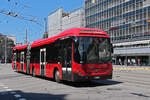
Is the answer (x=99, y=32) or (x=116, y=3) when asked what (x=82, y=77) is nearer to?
(x=99, y=32)

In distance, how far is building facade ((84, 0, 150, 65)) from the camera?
53.3 meters

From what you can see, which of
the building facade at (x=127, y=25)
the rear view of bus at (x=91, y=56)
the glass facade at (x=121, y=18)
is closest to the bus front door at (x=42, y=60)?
the rear view of bus at (x=91, y=56)

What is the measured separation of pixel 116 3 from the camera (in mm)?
61219

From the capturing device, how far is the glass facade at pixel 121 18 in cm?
5373

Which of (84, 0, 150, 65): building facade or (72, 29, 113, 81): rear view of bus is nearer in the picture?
(72, 29, 113, 81): rear view of bus

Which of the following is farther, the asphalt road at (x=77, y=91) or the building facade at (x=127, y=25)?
the building facade at (x=127, y=25)

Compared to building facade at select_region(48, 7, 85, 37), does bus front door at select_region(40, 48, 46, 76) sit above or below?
below

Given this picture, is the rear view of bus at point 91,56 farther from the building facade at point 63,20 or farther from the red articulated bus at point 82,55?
the building facade at point 63,20

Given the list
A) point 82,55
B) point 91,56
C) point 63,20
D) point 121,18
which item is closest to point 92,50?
point 91,56

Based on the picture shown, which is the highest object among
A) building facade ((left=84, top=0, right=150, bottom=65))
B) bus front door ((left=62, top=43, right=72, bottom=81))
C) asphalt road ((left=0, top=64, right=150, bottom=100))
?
building facade ((left=84, top=0, right=150, bottom=65))

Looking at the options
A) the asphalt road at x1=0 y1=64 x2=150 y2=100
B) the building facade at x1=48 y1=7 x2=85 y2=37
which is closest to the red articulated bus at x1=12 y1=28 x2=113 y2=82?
the asphalt road at x1=0 y1=64 x2=150 y2=100

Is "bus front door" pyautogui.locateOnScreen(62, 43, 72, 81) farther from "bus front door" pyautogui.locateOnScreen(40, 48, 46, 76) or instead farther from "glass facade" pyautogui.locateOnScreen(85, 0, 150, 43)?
"glass facade" pyautogui.locateOnScreen(85, 0, 150, 43)

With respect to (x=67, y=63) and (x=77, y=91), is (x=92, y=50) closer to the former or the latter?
(x=67, y=63)

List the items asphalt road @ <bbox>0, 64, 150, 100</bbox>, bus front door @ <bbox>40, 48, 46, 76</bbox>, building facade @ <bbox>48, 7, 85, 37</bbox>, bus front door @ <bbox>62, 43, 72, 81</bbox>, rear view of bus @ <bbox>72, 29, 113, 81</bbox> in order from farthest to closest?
building facade @ <bbox>48, 7, 85, 37</bbox> < bus front door @ <bbox>40, 48, 46, 76</bbox> < bus front door @ <bbox>62, 43, 72, 81</bbox> < rear view of bus @ <bbox>72, 29, 113, 81</bbox> < asphalt road @ <bbox>0, 64, 150, 100</bbox>
